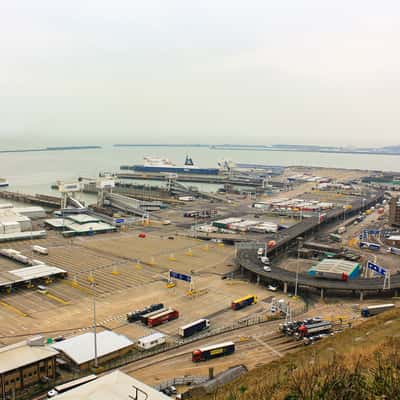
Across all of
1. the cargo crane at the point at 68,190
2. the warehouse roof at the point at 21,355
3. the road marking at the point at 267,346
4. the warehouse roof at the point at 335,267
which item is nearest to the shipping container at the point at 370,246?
the warehouse roof at the point at 335,267

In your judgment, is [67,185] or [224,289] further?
[67,185]

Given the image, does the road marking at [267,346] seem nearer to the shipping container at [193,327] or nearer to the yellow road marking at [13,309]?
the shipping container at [193,327]

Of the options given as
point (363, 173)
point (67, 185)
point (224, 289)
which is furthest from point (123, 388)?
point (363, 173)

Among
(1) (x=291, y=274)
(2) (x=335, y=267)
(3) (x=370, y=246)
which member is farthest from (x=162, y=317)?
(3) (x=370, y=246)

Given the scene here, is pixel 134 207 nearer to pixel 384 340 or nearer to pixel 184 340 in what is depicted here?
pixel 184 340

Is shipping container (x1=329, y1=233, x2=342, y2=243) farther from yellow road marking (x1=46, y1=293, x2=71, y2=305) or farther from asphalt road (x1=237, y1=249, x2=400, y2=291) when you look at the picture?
yellow road marking (x1=46, y1=293, x2=71, y2=305)

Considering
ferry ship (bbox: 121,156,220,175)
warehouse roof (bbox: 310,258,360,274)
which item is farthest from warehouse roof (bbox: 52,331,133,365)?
ferry ship (bbox: 121,156,220,175)

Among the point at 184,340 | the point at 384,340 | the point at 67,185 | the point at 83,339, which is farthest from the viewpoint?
the point at 67,185

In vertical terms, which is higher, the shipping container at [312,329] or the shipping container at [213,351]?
the shipping container at [312,329]
